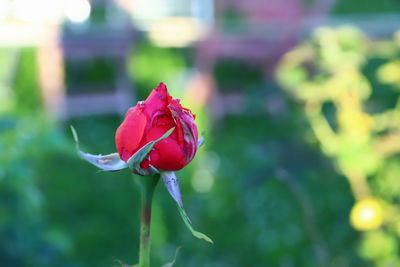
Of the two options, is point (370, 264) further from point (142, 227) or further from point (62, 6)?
point (62, 6)

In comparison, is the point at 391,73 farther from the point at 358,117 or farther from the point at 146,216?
the point at 146,216

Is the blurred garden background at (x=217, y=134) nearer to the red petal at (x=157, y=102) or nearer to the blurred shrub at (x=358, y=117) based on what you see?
the blurred shrub at (x=358, y=117)

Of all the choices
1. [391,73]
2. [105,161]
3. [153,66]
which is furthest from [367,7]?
[105,161]

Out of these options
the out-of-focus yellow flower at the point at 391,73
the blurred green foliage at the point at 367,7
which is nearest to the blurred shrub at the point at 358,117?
the out-of-focus yellow flower at the point at 391,73

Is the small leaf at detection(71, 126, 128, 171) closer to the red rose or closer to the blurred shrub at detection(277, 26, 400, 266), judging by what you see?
the red rose

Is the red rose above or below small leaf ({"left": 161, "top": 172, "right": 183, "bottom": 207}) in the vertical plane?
above

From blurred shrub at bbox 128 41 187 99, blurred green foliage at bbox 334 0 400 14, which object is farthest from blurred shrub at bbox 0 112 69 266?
blurred green foliage at bbox 334 0 400 14
